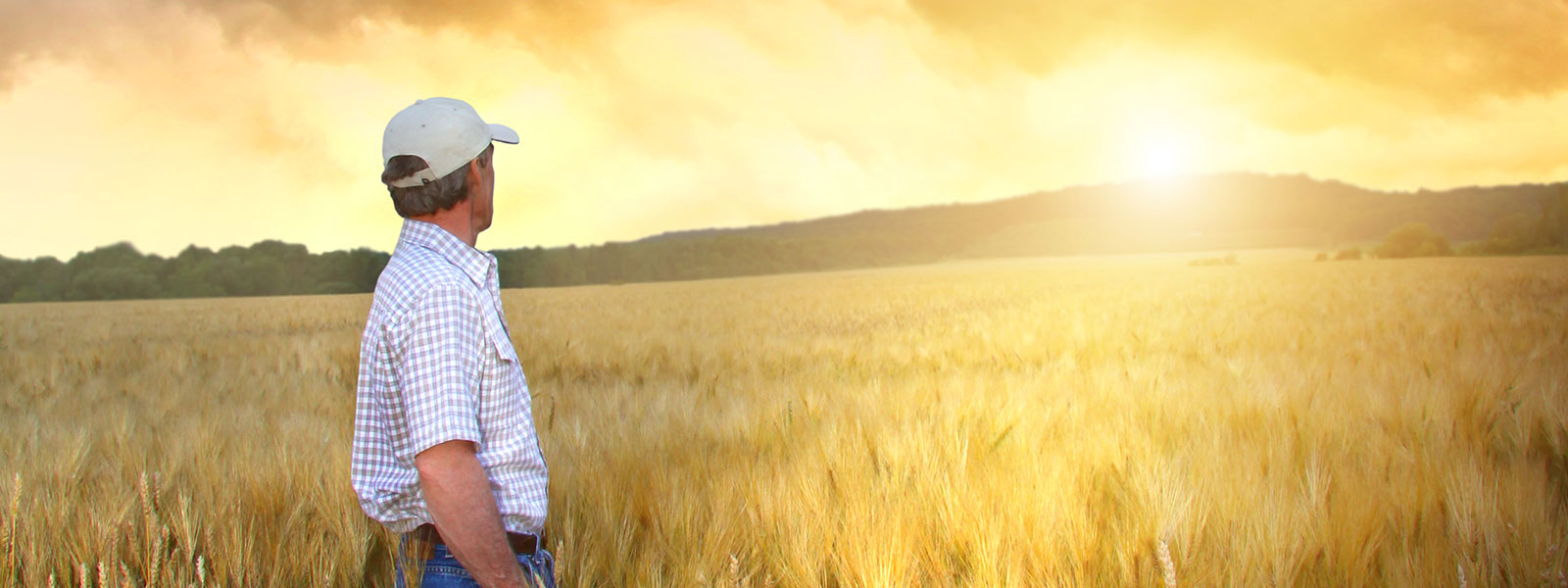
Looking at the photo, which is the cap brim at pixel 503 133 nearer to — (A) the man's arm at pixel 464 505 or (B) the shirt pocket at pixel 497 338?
(B) the shirt pocket at pixel 497 338

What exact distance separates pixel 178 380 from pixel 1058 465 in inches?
213

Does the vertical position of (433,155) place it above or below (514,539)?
above

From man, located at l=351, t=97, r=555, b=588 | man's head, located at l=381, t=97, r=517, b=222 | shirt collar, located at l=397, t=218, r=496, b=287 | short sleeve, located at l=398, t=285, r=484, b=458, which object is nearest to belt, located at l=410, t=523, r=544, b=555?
man, located at l=351, t=97, r=555, b=588

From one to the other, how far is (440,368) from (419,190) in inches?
16.2

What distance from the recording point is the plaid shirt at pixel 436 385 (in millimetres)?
1291

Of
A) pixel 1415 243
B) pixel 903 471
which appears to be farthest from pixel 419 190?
pixel 1415 243

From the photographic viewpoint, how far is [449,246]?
4.80ft

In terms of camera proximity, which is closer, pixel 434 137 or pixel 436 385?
pixel 436 385

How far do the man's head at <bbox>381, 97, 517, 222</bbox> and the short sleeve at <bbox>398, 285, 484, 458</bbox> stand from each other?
0.28 m

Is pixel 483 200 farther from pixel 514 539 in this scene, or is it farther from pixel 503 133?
pixel 514 539

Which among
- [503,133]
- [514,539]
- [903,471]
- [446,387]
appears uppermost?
[503,133]

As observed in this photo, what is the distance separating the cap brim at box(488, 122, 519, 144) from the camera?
1638 millimetres

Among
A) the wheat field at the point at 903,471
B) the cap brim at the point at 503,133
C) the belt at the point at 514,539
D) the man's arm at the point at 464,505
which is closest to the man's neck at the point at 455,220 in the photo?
the cap brim at the point at 503,133

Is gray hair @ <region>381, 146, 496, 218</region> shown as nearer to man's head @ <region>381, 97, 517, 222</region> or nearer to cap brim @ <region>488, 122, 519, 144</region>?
man's head @ <region>381, 97, 517, 222</region>
